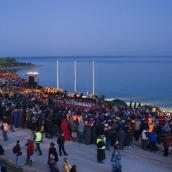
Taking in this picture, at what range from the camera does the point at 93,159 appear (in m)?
11.3

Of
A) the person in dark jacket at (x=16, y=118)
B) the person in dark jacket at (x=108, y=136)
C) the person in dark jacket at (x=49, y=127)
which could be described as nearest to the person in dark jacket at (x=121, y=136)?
the person in dark jacket at (x=108, y=136)

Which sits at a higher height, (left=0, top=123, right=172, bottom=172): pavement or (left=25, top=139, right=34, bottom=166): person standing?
(left=25, top=139, right=34, bottom=166): person standing

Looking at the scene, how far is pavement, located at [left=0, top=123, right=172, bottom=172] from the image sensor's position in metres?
10.4

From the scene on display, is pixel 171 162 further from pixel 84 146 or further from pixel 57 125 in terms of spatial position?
pixel 57 125

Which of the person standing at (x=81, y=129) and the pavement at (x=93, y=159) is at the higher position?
the person standing at (x=81, y=129)

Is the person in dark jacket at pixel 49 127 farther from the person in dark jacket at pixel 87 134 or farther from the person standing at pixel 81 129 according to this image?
the person in dark jacket at pixel 87 134

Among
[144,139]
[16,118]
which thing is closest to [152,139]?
[144,139]

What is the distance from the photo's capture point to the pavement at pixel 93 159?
34.1 feet

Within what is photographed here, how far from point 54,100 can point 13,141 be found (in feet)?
32.8

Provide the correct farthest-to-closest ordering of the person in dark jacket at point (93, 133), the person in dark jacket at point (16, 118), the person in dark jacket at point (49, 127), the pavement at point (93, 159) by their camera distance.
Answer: the person in dark jacket at point (16, 118)
the person in dark jacket at point (49, 127)
the person in dark jacket at point (93, 133)
the pavement at point (93, 159)

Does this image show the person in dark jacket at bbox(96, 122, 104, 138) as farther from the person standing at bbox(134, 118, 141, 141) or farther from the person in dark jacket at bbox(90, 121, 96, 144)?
the person standing at bbox(134, 118, 141, 141)

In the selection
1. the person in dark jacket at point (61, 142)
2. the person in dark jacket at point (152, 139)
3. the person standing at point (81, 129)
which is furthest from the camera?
the person standing at point (81, 129)

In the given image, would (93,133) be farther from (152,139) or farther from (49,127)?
(152,139)

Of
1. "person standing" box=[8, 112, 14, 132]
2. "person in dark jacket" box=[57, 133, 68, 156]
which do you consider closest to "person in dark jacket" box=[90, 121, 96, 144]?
"person in dark jacket" box=[57, 133, 68, 156]
